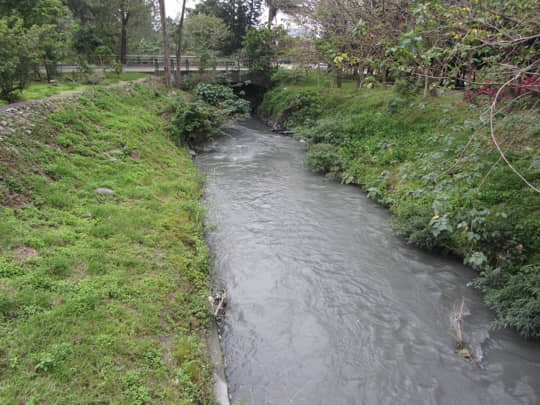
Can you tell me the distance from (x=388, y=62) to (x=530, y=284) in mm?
4404

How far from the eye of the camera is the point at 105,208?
7.22 meters

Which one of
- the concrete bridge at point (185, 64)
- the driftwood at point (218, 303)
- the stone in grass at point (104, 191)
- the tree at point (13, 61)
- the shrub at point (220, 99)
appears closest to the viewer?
the driftwood at point (218, 303)

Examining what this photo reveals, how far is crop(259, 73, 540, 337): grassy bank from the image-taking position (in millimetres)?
5344

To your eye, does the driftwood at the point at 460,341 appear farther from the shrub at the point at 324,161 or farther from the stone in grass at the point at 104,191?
the shrub at the point at 324,161

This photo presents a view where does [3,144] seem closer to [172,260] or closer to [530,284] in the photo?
[172,260]

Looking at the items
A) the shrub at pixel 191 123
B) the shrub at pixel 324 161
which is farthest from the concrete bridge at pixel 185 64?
the shrub at pixel 324 161

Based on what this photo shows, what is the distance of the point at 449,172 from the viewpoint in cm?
743

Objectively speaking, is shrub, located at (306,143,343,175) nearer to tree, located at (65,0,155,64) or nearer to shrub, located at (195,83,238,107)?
shrub, located at (195,83,238,107)

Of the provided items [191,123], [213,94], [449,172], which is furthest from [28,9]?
[449,172]

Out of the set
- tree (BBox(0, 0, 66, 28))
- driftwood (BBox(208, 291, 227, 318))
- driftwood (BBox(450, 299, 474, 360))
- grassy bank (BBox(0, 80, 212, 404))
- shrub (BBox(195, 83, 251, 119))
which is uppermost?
tree (BBox(0, 0, 66, 28))

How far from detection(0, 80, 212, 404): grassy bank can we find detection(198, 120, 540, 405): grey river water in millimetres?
822

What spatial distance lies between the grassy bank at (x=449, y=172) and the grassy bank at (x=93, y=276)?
3646mm

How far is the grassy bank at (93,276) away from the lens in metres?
3.84

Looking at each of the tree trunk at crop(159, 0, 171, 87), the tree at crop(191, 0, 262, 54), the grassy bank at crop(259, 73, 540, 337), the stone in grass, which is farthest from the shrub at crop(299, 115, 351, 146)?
the tree at crop(191, 0, 262, 54)
